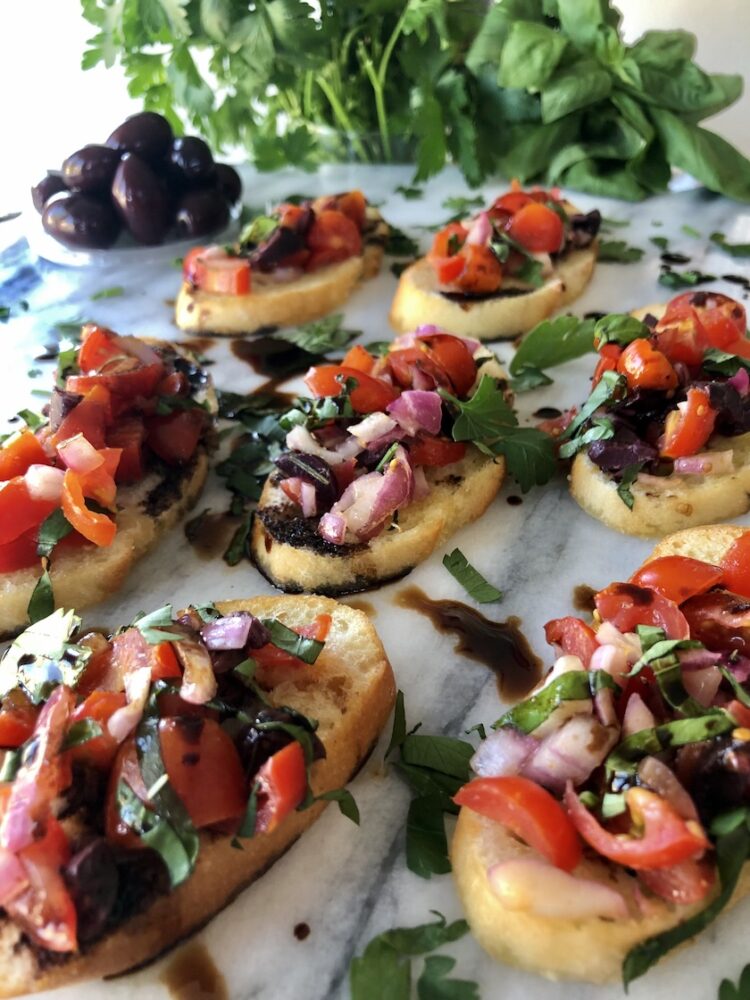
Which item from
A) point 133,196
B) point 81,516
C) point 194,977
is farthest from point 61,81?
point 194,977

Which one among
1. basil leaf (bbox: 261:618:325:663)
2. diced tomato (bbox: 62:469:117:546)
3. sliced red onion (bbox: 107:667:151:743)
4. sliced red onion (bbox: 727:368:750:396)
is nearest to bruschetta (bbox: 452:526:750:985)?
basil leaf (bbox: 261:618:325:663)

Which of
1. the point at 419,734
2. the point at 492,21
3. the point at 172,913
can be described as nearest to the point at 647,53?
the point at 492,21

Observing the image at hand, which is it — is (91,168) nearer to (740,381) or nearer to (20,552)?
(20,552)

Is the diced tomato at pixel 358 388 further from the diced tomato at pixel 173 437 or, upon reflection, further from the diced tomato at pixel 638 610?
the diced tomato at pixel 638 610

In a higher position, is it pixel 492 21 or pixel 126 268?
pixel 492 21

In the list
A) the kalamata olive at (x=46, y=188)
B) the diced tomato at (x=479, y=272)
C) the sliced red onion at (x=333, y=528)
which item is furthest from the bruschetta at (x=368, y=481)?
the kalamata olive at (x=46, y=188)

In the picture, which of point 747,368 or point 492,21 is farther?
point 492,21

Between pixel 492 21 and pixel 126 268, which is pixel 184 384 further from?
pixel 492 21

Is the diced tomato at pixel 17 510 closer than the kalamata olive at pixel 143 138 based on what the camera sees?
Yes
